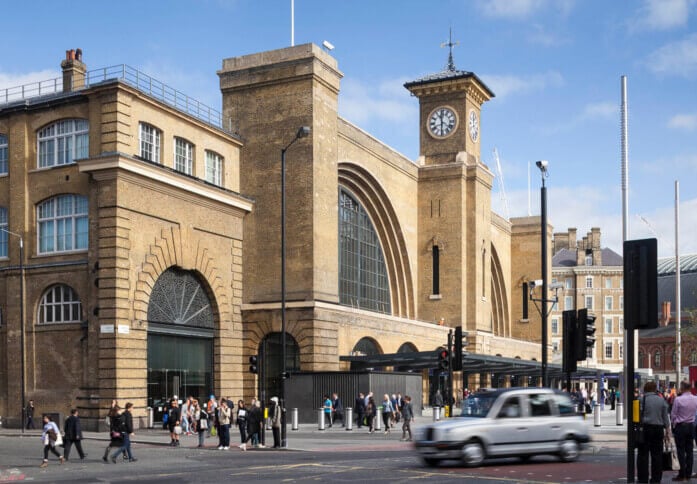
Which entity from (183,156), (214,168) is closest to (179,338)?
(183,156)

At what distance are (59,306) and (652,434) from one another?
30.5 metres

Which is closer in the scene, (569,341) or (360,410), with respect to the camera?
(569,341)

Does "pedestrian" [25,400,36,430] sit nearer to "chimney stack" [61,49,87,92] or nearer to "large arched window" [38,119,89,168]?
"large arched window" [38,119,89,168]

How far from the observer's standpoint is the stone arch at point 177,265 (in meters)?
41.6

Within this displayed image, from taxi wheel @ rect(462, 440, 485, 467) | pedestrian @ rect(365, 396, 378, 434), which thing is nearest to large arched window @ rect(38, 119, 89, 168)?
pedestrian @ rect(365, 396, 378, 434)

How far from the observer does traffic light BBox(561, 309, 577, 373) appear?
78.2 ft

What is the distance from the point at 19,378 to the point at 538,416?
2630 cm

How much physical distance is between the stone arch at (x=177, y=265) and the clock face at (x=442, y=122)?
28516mm

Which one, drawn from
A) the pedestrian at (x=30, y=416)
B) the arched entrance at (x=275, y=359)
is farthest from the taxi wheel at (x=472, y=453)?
the arched entrance at (x=275, y=359)

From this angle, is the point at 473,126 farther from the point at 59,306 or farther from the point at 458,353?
the point at 458,353

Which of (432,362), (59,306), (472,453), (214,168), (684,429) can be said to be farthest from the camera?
(432,362)

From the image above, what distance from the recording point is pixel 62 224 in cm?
4288

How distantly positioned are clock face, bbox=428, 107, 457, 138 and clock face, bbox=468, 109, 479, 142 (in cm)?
129

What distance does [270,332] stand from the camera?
49.6 m
